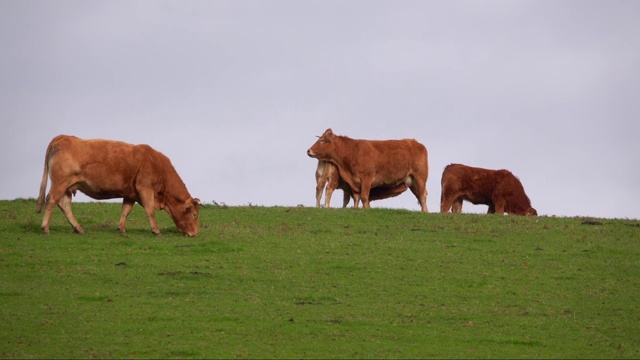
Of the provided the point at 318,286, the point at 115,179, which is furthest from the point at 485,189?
the point at 318,286

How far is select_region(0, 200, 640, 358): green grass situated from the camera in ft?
56.3

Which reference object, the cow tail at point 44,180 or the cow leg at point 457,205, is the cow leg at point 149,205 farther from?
the cow leg at point 457,205

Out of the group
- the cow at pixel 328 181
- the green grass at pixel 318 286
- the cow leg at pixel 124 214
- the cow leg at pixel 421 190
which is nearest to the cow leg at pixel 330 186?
the cow at pixel 328 181

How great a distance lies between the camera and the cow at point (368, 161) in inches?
1281

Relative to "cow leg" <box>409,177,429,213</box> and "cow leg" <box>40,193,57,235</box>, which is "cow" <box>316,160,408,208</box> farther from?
"cow leg" <box>40,193,57,235</box>

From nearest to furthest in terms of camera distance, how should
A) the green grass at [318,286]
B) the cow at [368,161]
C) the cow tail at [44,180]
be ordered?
the green grass at [318,286] → the cow tail at [44,180] → the cow at [368,161]

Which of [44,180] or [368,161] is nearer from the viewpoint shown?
[44,180]

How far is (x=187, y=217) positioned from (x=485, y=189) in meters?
12.8

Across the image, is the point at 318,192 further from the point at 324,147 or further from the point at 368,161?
the point at 368,161

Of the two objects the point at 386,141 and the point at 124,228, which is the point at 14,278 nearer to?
the point at 124,228

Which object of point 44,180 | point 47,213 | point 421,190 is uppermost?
point 421,190

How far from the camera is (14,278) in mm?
20656

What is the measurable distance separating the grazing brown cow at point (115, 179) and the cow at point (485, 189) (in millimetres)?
12113

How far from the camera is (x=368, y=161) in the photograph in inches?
1283
